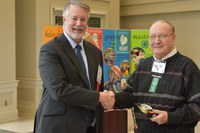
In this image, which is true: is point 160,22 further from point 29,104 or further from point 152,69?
point 29,104

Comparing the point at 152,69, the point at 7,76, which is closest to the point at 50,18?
the point at 7,76

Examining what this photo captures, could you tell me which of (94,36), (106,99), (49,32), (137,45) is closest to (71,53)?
(106,99)

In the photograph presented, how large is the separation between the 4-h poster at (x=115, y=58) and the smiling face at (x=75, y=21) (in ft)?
11.4

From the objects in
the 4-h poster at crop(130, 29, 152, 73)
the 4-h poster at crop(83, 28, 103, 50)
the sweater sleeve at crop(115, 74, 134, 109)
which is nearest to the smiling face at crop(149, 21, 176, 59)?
the sweater sleeve at crop(115, 74, 134, 109)

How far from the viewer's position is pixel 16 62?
A: 704 centimetres

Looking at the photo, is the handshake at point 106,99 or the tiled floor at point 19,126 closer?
the handshake at point 106,99

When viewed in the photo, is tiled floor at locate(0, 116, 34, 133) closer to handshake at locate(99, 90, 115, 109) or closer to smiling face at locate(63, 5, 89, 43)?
handshake at locate(99, 90, 115, 109)

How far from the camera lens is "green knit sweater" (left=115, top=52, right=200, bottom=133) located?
200cm

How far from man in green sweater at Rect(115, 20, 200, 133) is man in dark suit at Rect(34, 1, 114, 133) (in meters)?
0.28

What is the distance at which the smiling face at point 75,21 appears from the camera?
1.94 m

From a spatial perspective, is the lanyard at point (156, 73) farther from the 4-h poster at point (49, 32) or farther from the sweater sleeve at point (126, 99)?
the 4-h poster at point (49, 32)

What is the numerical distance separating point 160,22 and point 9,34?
473 centimetres

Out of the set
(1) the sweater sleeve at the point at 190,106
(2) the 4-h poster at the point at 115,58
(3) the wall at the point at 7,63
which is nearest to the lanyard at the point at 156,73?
(1) the sweater sleeve at the point at 190,106

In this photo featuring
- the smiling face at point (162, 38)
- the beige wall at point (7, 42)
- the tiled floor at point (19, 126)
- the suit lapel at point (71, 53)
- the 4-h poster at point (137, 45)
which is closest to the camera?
the suit lapel at point (71, 53)
